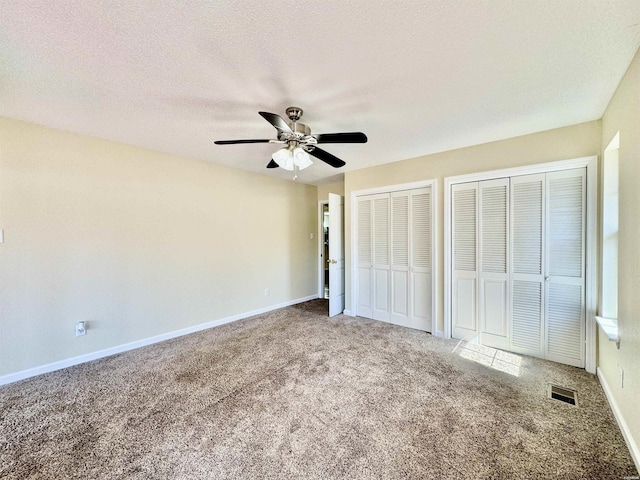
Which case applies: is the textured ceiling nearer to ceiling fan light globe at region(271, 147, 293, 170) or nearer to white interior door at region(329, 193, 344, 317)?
ceiling fan light globe at region(271, 147, 293, 170)

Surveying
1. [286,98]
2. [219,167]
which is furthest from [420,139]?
[219,167]

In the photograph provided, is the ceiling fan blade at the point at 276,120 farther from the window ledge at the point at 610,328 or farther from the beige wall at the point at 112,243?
the window ledge at the point at 610,328

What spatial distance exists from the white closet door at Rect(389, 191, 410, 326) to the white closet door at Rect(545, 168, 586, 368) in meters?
1.53

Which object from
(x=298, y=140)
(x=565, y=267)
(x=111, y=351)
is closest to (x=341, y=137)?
(x=298, y=140)

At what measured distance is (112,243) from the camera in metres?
2.95

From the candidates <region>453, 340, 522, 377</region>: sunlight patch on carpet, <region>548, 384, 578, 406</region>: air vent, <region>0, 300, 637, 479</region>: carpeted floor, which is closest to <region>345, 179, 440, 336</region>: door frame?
<region>453, 340, 522, 377</region>: sunlight patch on carpet

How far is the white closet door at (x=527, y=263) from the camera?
269cm

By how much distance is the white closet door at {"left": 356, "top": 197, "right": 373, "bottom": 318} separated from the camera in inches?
161

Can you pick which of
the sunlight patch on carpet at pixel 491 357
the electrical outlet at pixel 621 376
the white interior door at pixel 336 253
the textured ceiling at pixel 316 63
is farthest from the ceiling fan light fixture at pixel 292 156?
the electrical outlet at pixel 621 376

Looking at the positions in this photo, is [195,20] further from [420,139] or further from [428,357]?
[428,357]

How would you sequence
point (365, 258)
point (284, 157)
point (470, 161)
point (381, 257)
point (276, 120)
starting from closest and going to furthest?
point (276, 120), point (284, 157), point (470, 161), point (381, 257), point (365, 258)

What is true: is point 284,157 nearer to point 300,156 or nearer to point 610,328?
point 300,156

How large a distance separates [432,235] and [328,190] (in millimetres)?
2596

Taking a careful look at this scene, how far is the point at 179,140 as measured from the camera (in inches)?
115
